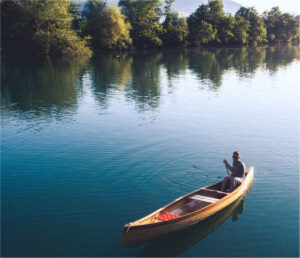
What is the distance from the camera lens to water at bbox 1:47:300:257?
33.8 ft

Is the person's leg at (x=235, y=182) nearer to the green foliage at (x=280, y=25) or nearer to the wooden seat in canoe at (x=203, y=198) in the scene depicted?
the wooden seat in canoe at (x=203, y=198)

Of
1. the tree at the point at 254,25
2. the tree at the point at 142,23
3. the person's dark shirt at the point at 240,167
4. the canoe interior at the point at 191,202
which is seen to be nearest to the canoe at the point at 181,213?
the canoe interior at the point at 191,202

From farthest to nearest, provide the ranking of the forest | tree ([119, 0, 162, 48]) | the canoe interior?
tree ([119, 0, 162, 48]) → the forest → the canoe interior

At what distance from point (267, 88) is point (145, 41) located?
2733 inches

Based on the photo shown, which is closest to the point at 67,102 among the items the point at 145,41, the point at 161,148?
the point at 161,148

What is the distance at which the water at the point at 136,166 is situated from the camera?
10.3 m

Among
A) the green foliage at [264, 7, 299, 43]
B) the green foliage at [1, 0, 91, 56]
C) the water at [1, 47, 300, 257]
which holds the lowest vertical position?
the water at [1, 47, 300, 257]

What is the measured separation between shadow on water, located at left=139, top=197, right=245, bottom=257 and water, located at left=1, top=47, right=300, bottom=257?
0.14ft

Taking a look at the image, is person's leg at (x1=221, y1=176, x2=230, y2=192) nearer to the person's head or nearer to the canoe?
the canoe

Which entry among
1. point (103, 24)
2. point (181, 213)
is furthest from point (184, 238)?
point (103, 24)

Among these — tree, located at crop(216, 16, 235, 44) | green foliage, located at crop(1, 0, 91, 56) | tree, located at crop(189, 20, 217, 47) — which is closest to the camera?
green foliage, located at crop(1, 0, 91, 56)

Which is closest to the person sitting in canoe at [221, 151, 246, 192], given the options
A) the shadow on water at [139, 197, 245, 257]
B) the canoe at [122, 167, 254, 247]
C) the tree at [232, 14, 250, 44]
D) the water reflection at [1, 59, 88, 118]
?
the canoe at [122, 167, 254, 247]

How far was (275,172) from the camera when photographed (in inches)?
591

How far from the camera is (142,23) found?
327 ft
